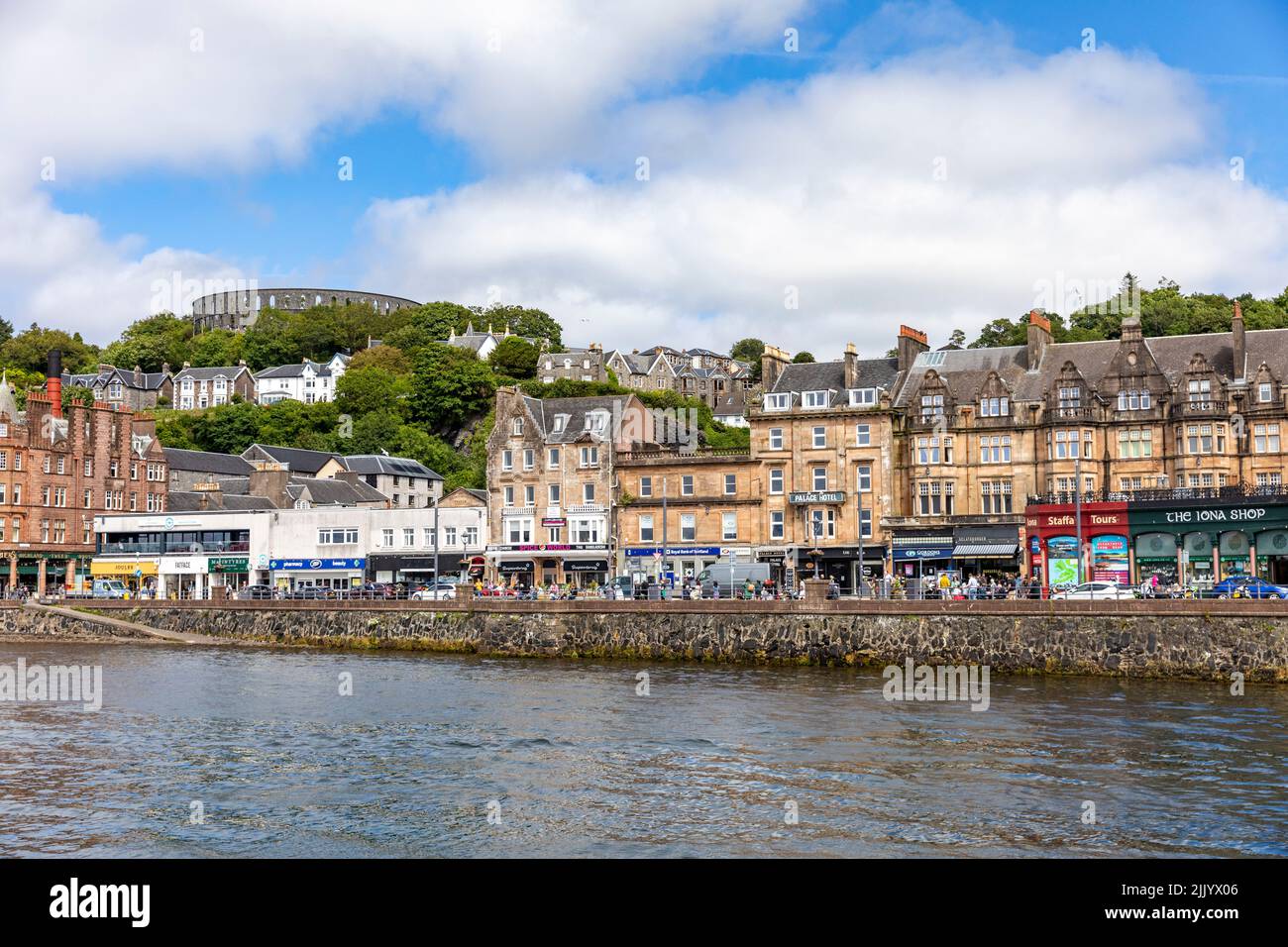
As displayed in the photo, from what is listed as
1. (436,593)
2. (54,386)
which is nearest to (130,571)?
(54,386)

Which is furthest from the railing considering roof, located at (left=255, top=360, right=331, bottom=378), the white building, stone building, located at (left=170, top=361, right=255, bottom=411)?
roof, located at (left=255, top=360, right=331, bottom=378)

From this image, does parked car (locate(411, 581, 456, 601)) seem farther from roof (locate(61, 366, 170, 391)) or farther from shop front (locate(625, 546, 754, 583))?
roof (locate(61, 366, 170, 391))

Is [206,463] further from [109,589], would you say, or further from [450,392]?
[109,589]

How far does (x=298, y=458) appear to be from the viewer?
322 ft

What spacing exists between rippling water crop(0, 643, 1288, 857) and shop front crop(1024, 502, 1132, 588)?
60.3 feet

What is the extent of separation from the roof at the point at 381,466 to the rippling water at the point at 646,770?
2155 inches

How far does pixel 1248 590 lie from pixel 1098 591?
17.8 feet

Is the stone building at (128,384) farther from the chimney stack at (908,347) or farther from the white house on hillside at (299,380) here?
the chimney stack at (908,347)

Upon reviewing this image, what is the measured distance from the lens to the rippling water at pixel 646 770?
63.5 feet
